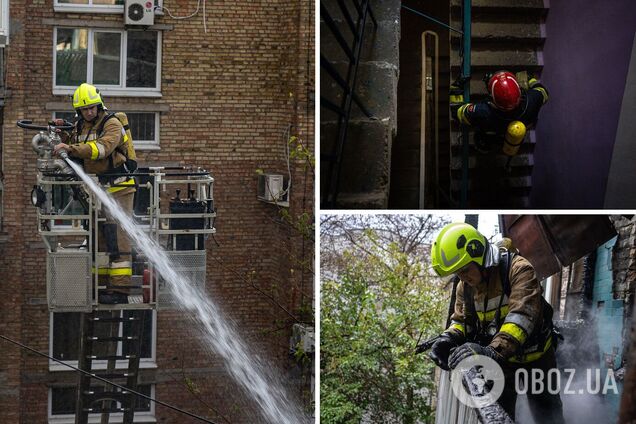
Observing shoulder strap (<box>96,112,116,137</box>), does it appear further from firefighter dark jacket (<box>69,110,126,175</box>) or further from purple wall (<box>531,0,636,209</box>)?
purple wall (<box>531,0,636,209</box>)

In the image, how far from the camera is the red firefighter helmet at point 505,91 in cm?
638

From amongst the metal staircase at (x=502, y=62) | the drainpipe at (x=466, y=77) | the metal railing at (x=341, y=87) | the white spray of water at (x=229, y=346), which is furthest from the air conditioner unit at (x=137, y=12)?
the metal railing at (x=341, y=87)

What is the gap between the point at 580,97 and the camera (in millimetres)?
7379

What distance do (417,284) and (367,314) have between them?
0.95 ft

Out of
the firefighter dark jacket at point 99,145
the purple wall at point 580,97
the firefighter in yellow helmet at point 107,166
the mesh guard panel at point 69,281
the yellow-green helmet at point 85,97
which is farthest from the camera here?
the mesh guard panel at point 69,281

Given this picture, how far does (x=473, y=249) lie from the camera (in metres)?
5.39

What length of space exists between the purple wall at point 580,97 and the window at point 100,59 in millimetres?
4185

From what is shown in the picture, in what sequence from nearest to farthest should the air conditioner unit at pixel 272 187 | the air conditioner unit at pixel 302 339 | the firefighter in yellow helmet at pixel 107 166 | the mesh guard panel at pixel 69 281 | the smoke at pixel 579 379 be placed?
1. the smoke at pixel 579 379
2. the firefighter in yellow helmet at pixel 107 166
3. the mesh guard panel at pixel 69 281
4. the air conditioner unit at pixel 302 339
5. the air conditioner unit at pixel 272 187

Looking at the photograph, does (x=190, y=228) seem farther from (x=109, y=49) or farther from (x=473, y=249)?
(x=473, y=249)

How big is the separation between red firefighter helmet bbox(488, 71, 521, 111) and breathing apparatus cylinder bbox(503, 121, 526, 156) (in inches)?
5.0

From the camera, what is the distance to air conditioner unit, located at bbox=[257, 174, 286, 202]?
10.5m

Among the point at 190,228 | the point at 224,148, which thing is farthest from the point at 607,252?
the point at 224,148

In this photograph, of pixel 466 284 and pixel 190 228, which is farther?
pixel 190 228

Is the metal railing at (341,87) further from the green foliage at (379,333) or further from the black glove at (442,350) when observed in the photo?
the black glove at (442,350)
